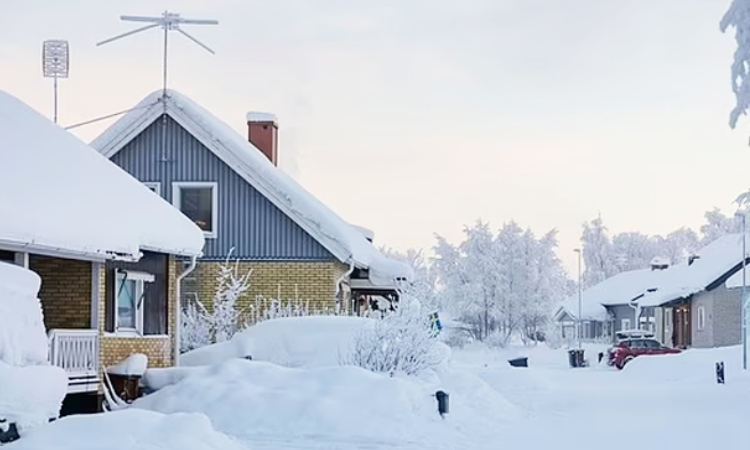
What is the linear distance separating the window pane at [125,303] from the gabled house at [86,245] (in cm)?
2

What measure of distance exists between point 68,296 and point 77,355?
4.04 ft

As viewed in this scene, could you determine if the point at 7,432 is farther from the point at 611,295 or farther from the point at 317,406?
the point at 611,295

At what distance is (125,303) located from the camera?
21625mm

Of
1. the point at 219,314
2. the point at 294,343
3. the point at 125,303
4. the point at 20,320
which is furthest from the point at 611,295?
the point at 20,320

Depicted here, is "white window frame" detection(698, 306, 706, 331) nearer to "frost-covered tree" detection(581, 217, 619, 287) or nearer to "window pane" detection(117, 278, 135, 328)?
"window pane" detection(117, 278, 135, 328)

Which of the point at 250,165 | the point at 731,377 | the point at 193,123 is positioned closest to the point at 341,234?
the point at 250,165

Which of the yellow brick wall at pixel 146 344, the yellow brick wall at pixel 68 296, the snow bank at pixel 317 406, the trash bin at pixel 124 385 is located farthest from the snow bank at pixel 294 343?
the yellow brick wall at pixel 68 296

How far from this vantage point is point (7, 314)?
1292cm

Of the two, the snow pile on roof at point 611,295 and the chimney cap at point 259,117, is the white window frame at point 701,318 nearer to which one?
the snow pile on roof at point 611,295

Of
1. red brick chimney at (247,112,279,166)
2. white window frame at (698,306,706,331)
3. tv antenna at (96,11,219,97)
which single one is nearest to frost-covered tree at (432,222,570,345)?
white window frame at (698,306,706,331)

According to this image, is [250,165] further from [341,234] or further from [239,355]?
[239,355]

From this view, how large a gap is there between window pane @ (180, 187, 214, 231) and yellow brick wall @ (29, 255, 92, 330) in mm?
10560

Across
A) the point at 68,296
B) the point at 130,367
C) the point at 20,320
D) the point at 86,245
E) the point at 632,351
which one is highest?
the point at 86,245

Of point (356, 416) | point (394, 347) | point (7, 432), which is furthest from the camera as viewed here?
point (394, 347)
